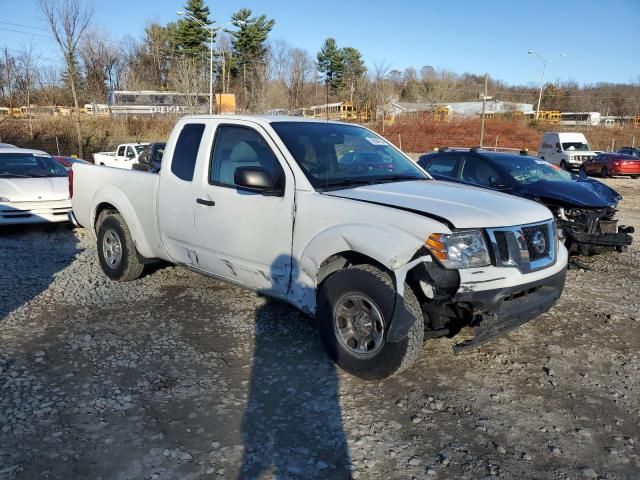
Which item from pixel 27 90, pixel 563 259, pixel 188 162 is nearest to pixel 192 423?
pixel 188 162

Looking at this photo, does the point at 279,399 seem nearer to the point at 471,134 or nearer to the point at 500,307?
the point at 500,307

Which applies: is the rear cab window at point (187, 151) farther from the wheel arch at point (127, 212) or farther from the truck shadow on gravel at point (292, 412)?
the truck shadow on gravel at point (292, 412)

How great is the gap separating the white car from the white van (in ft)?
80.3

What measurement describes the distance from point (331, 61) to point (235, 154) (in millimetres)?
78451

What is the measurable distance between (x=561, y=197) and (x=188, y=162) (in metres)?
5.09

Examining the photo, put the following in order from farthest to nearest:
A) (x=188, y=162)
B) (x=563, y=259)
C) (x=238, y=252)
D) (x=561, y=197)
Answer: (x=561, y=197) < (x=188, y=162) < (x=238, y=252) < (x=563, y=259)

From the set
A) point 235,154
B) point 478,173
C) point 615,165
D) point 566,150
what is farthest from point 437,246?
point 566,150

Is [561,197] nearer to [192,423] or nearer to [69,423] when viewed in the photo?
[192,423]

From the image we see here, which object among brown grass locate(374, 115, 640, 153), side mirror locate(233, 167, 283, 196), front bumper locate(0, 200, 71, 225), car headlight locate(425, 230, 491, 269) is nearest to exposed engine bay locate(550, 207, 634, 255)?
car headlight locate(425, 230, 491, 269)

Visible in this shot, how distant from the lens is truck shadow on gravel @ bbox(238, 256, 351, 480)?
2.87m

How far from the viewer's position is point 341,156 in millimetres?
4598

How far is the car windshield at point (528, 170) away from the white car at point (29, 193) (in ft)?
24.2

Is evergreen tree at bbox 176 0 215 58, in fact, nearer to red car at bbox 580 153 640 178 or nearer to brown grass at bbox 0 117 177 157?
brown grass at bbox 0 117 177 157

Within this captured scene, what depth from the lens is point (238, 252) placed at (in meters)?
4.53
